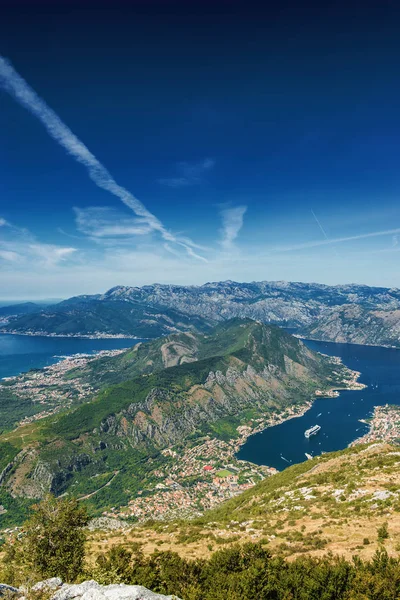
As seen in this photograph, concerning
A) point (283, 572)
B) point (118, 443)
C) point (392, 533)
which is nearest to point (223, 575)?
point (283, 572)

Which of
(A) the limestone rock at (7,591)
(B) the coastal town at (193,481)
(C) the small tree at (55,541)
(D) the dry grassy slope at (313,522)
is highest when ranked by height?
(A) the limestone rock at (7,591)

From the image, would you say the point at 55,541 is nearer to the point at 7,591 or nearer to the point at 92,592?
the point at 7,591

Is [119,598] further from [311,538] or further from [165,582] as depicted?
[311,538]

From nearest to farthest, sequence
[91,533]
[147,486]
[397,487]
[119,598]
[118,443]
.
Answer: [119,598] < [397,487] < [91,533] < [147,486] < [118,443]

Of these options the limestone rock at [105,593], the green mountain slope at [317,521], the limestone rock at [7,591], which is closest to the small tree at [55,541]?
the limestone rock at [7,591]

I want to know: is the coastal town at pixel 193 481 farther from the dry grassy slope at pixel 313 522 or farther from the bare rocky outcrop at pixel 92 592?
the bare rocky outcrop at pixel 92 592

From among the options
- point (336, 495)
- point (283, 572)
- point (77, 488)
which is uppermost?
point (283, 572)
